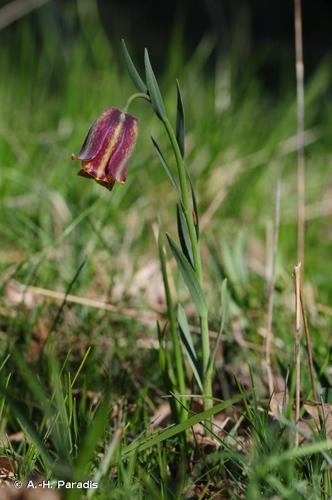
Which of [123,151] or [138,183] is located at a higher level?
[138,183]

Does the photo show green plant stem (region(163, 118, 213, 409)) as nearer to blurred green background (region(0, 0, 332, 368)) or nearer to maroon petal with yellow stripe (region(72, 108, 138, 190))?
maroon petal with yellow stripe (region(72, 108, 138, 190))

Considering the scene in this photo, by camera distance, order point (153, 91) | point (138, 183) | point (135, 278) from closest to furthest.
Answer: point (153, 91) → point (135, 278) → point (138, 183)

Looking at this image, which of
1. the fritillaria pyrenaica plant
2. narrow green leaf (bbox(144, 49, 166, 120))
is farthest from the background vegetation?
narrow green leaf (bbox(144, 49, 166, 120))

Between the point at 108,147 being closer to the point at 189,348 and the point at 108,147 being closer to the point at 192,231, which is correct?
the point at 192,231

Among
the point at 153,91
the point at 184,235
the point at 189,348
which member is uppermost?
the point at 153,91

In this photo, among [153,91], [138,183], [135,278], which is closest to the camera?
[153,91]

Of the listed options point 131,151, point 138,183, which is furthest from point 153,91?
point 138,183

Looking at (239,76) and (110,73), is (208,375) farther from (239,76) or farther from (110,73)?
(239,76)

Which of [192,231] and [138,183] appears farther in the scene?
[138,183]
